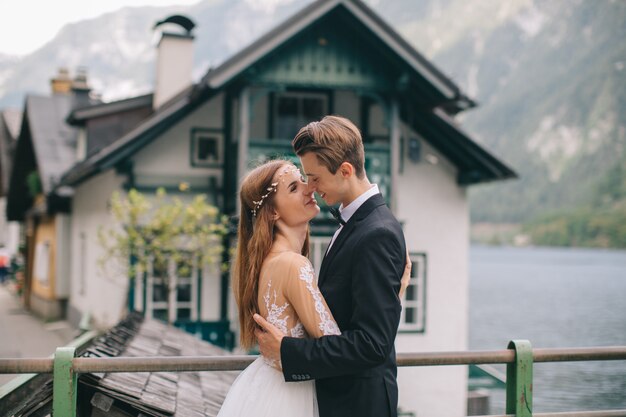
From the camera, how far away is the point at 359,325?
111 inches

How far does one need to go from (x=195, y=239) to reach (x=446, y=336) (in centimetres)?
610

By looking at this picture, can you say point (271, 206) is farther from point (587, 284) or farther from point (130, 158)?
point (587, 284)

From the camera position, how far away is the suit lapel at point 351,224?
305 centimetres

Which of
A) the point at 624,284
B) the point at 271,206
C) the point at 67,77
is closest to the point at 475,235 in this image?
the point at 624,284

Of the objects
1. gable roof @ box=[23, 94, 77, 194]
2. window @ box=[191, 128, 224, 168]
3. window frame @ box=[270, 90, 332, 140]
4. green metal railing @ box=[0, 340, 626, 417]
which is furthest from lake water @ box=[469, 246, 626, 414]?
green metal railing @ box=[0, 340, 626, 417]

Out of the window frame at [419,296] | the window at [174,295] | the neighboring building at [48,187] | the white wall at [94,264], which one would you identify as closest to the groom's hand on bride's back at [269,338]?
the window at [174,295]

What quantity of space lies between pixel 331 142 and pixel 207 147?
12.4 m

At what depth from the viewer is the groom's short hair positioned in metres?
2.96

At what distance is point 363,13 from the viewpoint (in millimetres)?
13406

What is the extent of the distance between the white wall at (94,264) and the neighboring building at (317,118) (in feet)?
0.23

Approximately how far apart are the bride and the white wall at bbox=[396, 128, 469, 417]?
41.7 ft

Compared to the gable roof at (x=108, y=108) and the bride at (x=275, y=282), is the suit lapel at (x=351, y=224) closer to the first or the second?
the bride at (x=275, y=282)

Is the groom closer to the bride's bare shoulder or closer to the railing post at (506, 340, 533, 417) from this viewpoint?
the bride's bare shoulder

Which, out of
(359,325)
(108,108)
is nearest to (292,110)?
(108,108)
